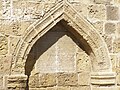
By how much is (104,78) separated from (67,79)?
50cm

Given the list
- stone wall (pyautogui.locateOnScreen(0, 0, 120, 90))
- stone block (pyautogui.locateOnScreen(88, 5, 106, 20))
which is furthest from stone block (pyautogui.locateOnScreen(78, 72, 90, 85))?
stone block (pyautogui.locateOnScreen(88, 5, 106, 20))

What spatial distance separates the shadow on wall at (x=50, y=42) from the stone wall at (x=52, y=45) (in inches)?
0.5

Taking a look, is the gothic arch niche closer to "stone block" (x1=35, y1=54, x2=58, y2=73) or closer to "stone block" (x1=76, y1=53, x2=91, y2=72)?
"stone block" (x1=76, y1=53, x2=91, y2=72)

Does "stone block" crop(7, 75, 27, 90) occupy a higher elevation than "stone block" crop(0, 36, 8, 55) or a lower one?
lower

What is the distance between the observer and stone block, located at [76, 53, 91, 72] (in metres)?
4.29

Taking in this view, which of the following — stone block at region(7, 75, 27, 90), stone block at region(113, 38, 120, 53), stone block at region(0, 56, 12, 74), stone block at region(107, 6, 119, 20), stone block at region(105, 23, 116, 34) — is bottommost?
stone block at region(7, 75, 27, 90)

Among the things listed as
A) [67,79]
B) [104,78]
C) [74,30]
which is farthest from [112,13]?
[67,79]

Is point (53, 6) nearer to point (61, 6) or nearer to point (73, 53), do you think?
point (61, 6)

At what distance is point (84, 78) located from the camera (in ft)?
14.1

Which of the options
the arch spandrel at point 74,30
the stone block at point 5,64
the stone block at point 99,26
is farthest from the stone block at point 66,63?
the stone block at point 5,64

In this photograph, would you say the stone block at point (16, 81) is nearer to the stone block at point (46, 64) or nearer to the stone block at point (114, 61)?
the stone block at point (46, 64)

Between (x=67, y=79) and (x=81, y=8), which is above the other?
(x=81, y=8)

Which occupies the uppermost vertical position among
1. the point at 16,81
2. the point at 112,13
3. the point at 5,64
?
the point at 112,13

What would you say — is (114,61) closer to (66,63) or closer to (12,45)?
(66,63)
